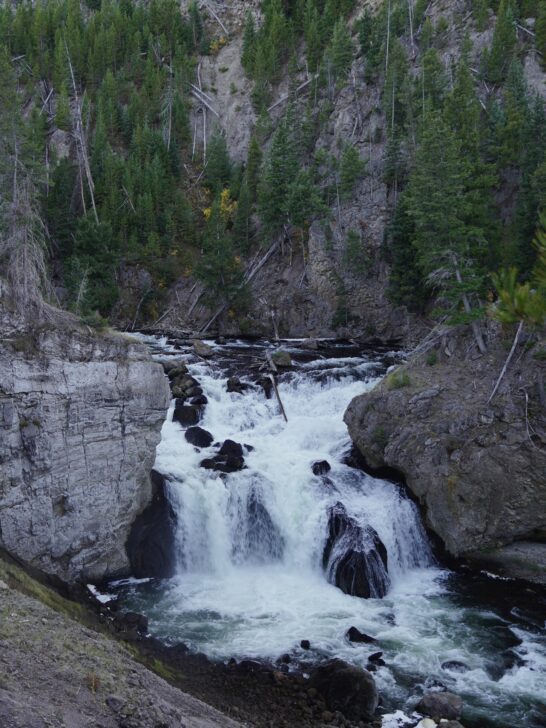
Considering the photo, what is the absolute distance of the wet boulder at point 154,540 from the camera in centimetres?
1839

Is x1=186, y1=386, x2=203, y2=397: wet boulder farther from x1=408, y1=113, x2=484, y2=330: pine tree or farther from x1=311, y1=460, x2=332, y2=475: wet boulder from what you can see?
x1=408, y1=113, x2=484, y2=330: pine tree

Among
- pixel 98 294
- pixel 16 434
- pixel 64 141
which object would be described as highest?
pixel 64 141

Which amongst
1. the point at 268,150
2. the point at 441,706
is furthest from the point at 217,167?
the point at 441,706

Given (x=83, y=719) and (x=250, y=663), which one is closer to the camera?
(x=83, y=719)

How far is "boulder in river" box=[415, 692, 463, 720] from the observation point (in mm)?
12328

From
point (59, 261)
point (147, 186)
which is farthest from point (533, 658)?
point (147, 186)

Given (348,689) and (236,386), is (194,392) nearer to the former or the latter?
(236,386)

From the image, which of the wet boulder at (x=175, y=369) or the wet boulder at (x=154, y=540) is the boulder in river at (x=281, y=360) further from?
the wet boulder at (x=154, y=540)

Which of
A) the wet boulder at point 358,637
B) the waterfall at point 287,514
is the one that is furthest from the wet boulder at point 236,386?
the wet boulder at point 358,637

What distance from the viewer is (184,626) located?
15.4 metres

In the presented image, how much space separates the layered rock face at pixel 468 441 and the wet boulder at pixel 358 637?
554 cm

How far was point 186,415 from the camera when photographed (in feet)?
80.1

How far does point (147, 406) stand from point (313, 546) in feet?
23.7

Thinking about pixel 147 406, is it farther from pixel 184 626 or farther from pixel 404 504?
pixel 404 504
